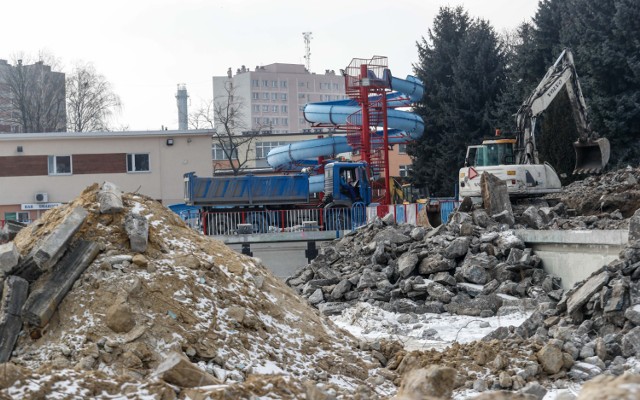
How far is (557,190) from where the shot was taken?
92.6 ft

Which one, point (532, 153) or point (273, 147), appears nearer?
point (532, 153)

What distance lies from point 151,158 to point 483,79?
16.9 meters

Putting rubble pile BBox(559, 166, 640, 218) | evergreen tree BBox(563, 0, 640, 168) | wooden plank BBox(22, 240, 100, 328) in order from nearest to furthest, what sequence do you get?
wooden plank BBox(22, 240, 100, 328)
rubble pile BBox(559, 166, 640, 218)
evergreen tree BBox(563, 0, 640, 168)

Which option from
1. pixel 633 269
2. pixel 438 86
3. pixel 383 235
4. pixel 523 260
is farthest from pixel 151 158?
pixel 633 269

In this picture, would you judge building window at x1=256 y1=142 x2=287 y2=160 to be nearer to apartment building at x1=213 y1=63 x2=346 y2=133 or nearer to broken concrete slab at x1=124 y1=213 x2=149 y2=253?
apartment building at x1=213 y1=63 x2=346 y2=133

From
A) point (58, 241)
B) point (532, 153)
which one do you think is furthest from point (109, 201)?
point (532, 153)

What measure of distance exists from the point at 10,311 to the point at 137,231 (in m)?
1.89

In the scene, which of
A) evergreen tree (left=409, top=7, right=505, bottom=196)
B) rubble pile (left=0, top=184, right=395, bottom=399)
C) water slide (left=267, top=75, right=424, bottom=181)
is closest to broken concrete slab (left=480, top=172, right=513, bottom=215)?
rubble pile (left=0, top=184, right=395, bottom=399)

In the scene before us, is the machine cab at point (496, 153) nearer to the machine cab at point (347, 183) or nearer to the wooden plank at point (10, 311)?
the machine cab at point (347, 183)

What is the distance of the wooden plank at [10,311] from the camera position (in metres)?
10.5

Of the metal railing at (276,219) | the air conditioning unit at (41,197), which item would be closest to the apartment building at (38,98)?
the air conditioning unit at (41,197)

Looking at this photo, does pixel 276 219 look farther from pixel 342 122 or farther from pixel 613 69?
pixel 613 69

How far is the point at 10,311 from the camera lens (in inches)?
420

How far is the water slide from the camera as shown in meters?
40.1
